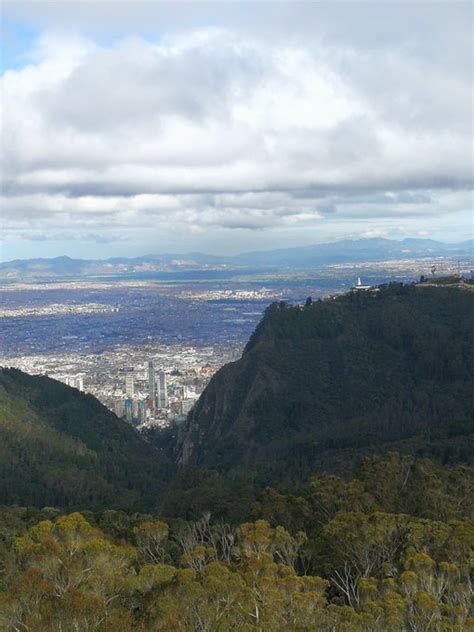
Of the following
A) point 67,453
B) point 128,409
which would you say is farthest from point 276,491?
point 128,409

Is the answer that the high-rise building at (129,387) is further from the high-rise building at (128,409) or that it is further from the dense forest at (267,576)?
the dense forest at (267,576)

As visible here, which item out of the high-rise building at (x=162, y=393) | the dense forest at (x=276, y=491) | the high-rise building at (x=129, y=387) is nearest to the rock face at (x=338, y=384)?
the dense forest at (x=276, y=491)

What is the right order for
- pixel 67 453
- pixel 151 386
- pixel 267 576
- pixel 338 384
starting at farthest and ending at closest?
pixel 151 386 → pixel 338 384 → pixel 67 453 → pixel 267 576

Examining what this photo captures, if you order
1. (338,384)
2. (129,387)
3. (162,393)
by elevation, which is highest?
(338,384)

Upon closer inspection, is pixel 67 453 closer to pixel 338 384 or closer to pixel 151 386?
pixel 338 384

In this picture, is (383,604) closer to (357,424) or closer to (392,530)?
(392,530)

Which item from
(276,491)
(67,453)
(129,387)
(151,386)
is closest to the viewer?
(276,491)

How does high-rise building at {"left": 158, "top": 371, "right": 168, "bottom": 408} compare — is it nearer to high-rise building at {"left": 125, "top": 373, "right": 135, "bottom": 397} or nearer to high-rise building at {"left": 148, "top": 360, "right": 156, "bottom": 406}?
high-rise building at {"left": 148, "top": 360, "right": 156, "bottom": 406}
